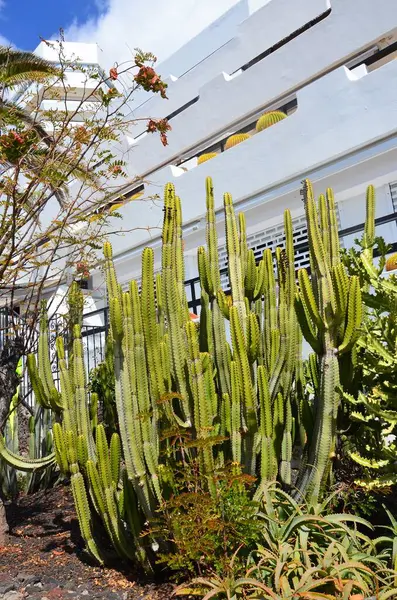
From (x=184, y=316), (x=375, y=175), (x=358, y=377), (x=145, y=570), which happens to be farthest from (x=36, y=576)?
(x=375, y=175)

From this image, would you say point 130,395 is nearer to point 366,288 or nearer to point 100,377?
point 366,288

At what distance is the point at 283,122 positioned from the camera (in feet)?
37.7

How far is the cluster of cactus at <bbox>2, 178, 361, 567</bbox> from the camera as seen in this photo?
137 inches

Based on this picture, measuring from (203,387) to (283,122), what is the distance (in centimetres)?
935

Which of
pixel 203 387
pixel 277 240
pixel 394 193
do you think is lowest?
pixel 203 387

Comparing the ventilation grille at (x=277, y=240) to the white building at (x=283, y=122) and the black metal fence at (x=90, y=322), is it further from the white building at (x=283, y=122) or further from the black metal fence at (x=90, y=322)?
the black metal fence at (x=90, y=322)

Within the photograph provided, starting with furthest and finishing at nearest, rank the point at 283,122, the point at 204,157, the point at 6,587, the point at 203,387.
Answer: the point at 204,157 → the point at 283,122 → the point at 6,587 → the point at 203,387

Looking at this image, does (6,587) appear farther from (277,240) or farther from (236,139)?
(236,139)

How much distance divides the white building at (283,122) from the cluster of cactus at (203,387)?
433cm

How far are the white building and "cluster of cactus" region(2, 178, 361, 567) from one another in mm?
4331

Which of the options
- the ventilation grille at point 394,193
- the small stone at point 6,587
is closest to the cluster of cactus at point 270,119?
the ventilation grille at point 394,193

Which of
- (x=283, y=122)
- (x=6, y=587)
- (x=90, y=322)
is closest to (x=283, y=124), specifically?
(x=283, y=122)

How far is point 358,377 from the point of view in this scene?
4.00 meters

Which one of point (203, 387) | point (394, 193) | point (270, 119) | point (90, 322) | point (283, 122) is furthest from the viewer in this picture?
point (90, 322)
